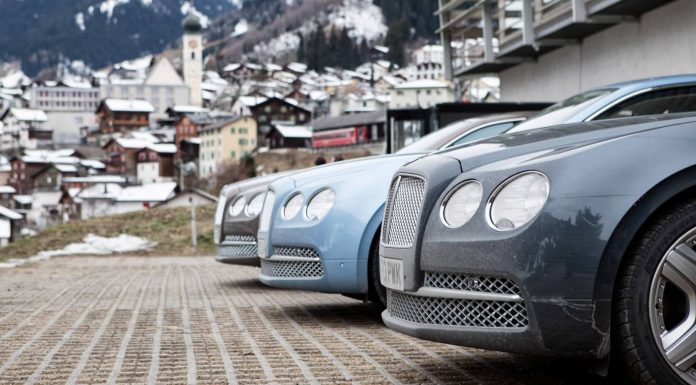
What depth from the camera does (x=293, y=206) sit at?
659 centimetres

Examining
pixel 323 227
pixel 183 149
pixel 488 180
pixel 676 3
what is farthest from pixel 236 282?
pixel 183 149

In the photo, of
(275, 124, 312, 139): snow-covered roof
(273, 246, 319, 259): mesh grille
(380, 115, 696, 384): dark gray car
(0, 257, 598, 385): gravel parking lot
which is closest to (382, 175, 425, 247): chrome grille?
(380, 115, 696, 384): dark gray car

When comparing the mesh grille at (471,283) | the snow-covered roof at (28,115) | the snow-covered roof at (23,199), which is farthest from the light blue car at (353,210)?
the snow-covered roof at (28,115)

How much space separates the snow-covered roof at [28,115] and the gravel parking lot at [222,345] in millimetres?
183995

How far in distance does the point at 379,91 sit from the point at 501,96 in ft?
514

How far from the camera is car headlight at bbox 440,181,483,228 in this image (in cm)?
371

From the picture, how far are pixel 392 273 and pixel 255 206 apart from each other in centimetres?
486

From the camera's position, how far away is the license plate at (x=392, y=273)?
4.01 m

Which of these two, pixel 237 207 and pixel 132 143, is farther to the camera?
pixel 132 143

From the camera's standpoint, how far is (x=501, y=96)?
27.3 meters

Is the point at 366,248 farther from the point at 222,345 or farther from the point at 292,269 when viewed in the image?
the point at 222,345

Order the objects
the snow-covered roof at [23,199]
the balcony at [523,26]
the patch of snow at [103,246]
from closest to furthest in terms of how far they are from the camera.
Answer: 1. the balcony at [523,26]
2. the patch of snow at [103,246]
3. the snow-covered roof at [23,199]

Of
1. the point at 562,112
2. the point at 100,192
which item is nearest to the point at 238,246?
the point at 562,112

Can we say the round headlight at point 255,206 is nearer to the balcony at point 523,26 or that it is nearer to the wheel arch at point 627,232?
the wheel arch at point 627,232
